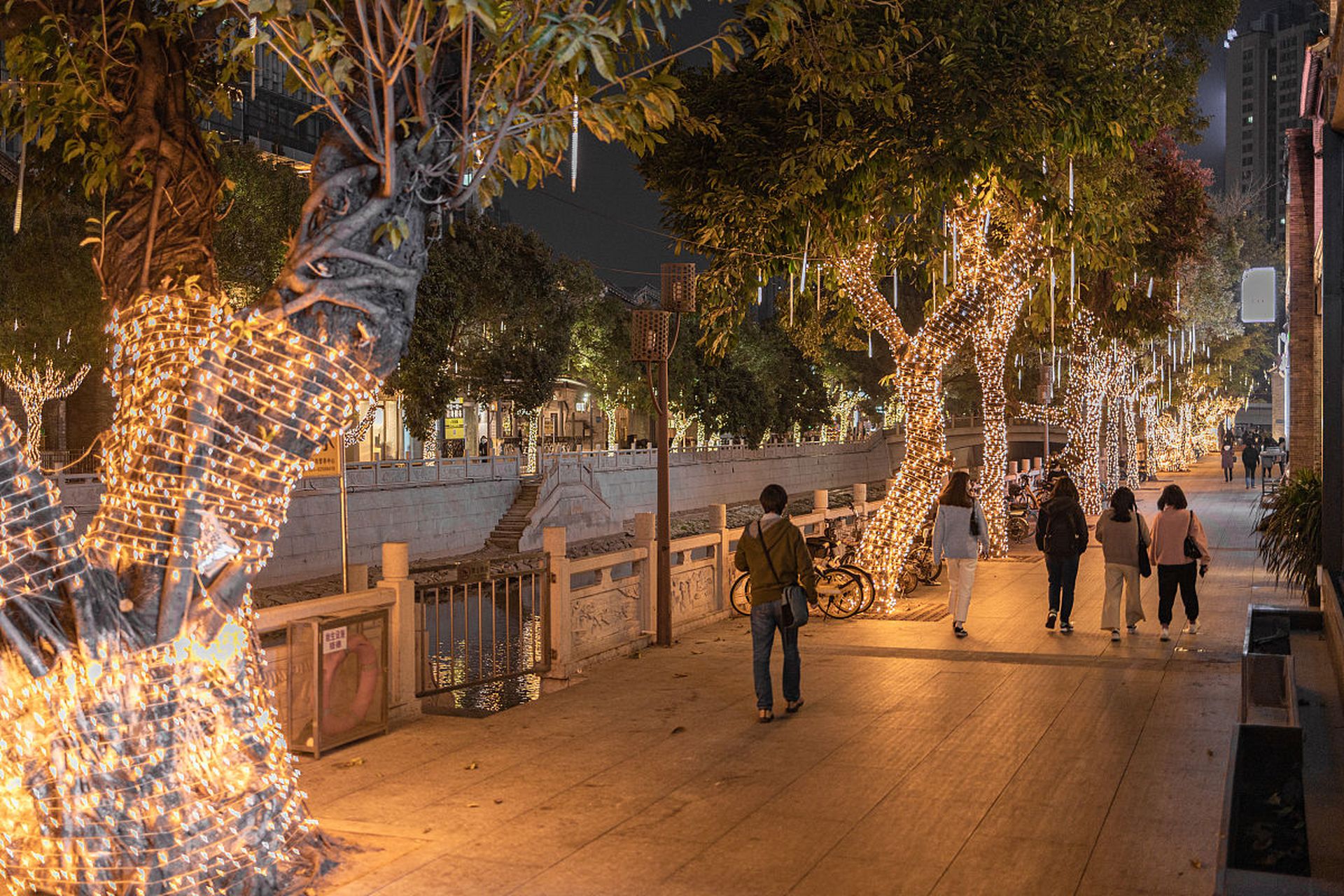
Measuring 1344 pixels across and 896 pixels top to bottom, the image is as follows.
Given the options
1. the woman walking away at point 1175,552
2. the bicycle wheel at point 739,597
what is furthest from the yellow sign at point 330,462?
the woman walking away at point 1175,552

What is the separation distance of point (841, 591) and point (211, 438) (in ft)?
31.7

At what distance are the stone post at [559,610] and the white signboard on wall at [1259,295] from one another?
41.7 feet

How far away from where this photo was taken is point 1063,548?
12914 millimetres

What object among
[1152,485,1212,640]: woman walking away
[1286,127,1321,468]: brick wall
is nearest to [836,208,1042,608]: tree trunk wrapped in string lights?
[1152,485,1212,640]: woman walking away

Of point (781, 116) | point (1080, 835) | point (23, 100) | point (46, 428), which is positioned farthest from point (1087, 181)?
point (46, 428)

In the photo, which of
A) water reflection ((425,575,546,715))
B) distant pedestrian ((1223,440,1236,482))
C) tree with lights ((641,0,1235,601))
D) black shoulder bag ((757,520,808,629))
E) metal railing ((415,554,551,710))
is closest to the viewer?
black shoulder bag ((757,520,808,629))

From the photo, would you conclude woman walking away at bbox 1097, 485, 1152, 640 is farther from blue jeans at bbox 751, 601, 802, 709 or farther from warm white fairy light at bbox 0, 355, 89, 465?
warm white fairy light at bbox 0, 355, 89, 465

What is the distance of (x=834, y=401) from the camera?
7331 centimetres

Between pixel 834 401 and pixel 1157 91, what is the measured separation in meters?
58.7

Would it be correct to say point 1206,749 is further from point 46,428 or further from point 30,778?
point 46,428

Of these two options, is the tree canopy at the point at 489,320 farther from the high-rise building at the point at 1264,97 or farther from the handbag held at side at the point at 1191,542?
the high-rise building at the point at 1264,97

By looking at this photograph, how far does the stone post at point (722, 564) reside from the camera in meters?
14.3

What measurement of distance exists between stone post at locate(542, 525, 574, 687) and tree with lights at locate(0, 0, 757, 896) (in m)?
4.77

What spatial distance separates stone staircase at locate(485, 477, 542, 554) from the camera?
1448 inches
